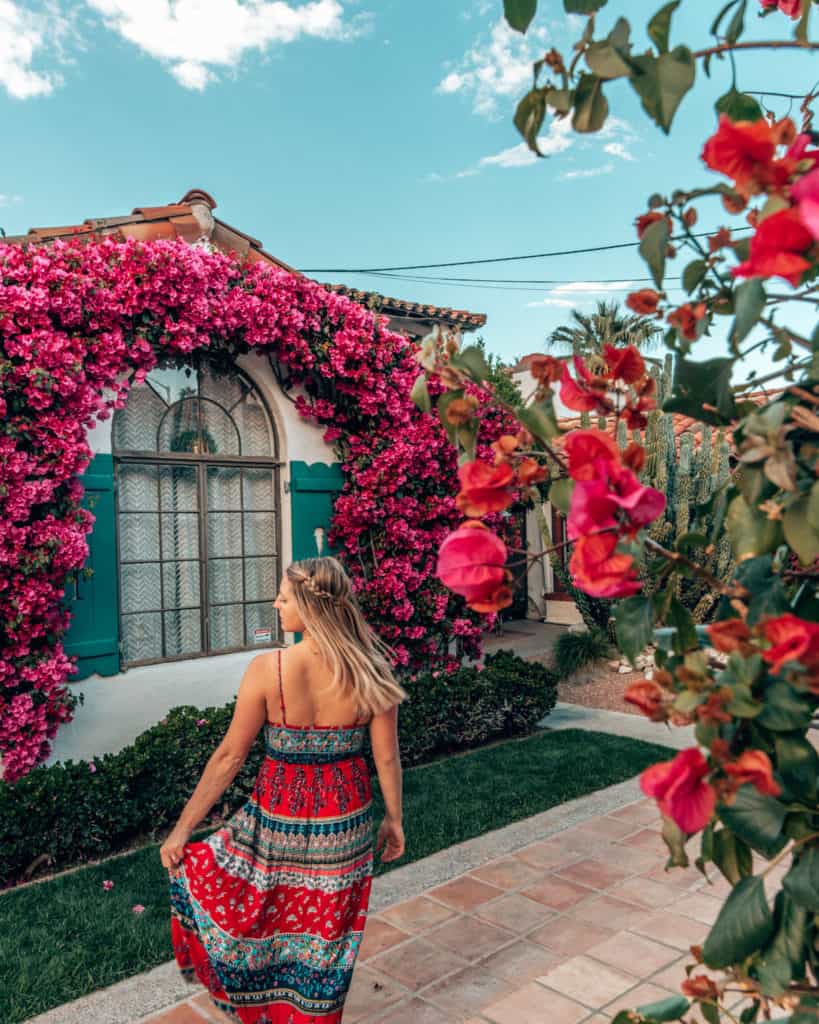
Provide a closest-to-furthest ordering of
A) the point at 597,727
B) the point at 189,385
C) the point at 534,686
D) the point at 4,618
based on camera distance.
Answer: the point at 4,618 → the point at 189,385 → the point at 534,686 → the point at 597,727

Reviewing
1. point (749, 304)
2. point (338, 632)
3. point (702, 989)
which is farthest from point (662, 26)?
point (338, 632)

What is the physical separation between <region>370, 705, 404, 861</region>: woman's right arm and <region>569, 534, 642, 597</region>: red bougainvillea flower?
2474 mm

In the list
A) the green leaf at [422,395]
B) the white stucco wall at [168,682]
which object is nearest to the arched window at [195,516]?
the white stucco wall at [168,682]

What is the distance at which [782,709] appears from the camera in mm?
742

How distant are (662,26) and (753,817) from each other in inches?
32.2

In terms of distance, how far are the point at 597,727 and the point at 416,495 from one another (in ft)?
10.2

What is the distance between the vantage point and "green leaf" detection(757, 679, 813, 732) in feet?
2.41

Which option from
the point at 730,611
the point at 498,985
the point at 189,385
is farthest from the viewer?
the point at 189,385

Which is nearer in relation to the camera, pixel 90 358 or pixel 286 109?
pixel 90 358

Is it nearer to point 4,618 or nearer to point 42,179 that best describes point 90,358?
point 4,618

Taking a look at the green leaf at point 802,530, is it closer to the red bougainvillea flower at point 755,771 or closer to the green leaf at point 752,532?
the green leaf at point 752,532

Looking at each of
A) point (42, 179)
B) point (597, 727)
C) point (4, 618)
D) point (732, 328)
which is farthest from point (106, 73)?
point (732, 328)

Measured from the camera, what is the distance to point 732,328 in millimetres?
847

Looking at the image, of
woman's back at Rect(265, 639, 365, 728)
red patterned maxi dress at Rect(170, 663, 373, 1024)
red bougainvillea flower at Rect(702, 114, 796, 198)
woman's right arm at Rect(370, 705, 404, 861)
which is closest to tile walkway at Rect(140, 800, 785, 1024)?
red patterned maxi dress at Rect(170, 663, 373, 1024)
